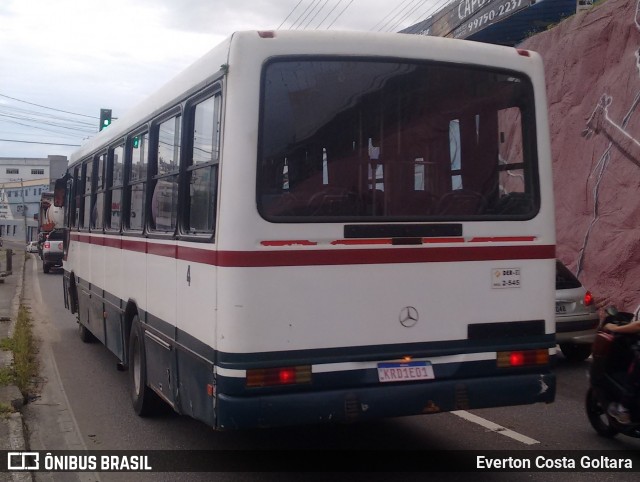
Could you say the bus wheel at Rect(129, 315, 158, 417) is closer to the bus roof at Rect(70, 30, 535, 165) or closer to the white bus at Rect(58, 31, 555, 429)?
the white bus at Rect(58, 31, 555, 429)

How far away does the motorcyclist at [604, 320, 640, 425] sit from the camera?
6.40 meters

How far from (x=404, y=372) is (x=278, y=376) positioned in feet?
2.95

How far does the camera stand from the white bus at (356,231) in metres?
5.25

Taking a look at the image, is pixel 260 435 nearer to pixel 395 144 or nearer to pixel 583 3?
pixel 395 144

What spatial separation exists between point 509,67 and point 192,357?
10.4 feet

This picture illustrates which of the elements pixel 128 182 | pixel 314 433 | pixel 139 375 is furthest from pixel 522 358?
pixel 128 182

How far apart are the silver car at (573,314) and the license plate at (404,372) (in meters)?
5.36

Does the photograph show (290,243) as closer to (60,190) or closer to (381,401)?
(381,401)

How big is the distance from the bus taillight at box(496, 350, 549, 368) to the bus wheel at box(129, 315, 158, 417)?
339cm

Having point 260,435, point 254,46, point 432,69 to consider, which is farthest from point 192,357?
point 432,69

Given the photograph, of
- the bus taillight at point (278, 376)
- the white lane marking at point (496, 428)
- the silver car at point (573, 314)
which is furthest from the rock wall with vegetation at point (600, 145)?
the bus taillight at point (278, 376)

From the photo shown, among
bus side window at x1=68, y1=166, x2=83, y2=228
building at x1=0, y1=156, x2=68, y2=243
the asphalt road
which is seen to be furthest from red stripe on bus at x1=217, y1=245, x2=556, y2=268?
building at x1=0, y1=156, x2=68, y2=243

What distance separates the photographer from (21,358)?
35.7 ft

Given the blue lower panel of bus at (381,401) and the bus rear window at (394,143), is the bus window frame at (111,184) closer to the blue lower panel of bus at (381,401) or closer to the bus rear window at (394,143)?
the bus rear window at (394,143)
